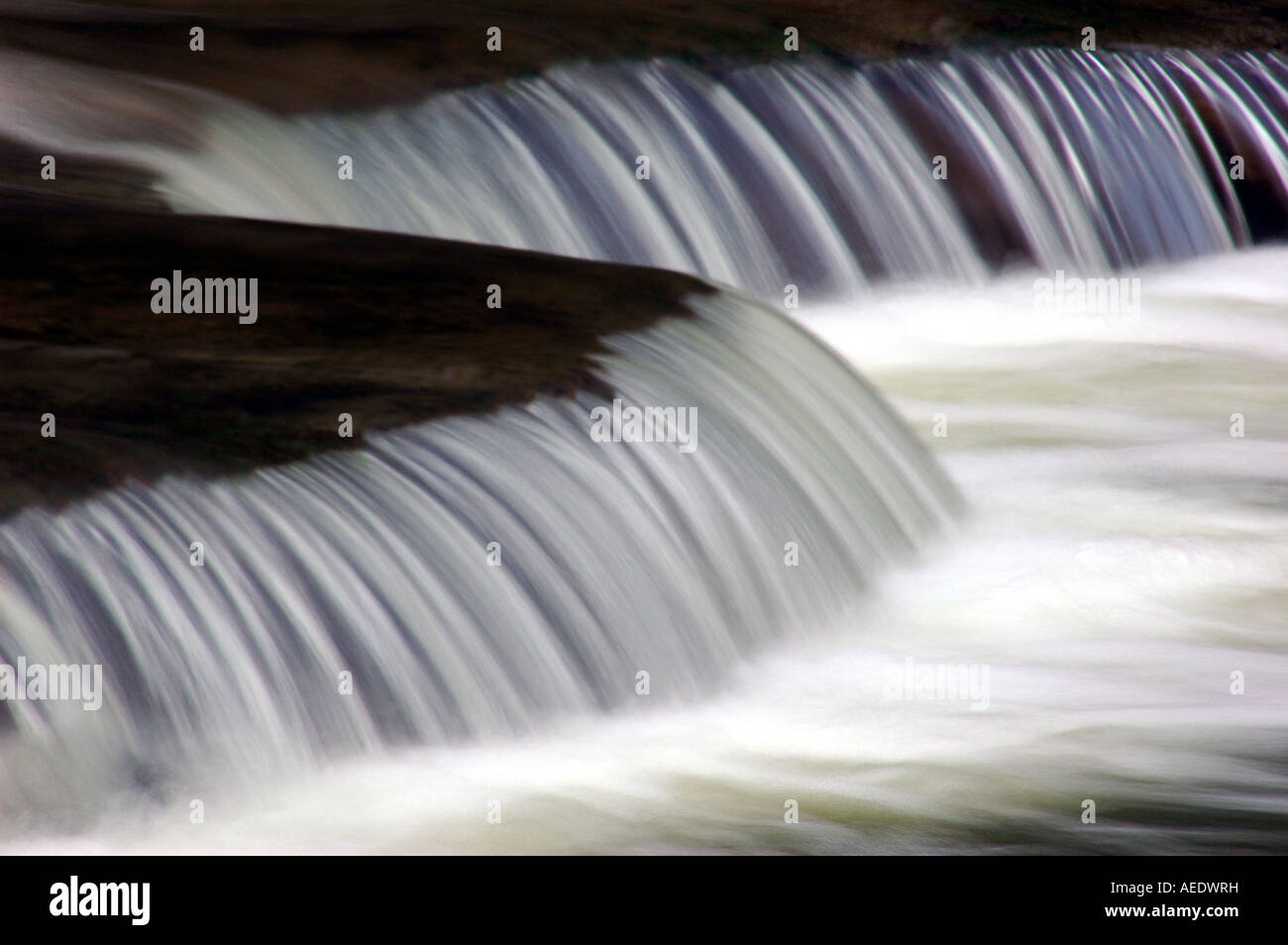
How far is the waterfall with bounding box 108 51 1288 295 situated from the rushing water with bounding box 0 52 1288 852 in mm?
32

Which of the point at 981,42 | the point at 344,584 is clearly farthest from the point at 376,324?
the point at 981,42

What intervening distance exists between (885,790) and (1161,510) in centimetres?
221

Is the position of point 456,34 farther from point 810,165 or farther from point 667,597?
point 667,597

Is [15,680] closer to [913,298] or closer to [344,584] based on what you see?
[344,584]

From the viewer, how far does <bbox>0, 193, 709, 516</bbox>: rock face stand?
4.23 metres

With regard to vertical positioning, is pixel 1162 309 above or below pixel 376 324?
above

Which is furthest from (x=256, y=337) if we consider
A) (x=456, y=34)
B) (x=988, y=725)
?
(x=456, y=34)

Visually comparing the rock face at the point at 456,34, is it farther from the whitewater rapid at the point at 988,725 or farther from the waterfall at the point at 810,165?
the whitewater rapid at the point at 988,725

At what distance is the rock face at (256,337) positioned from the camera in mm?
4230

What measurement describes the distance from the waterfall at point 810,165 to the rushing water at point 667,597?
1.3 inches

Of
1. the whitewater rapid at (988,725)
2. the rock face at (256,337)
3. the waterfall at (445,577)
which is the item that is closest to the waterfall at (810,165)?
the rock face at (256,337)

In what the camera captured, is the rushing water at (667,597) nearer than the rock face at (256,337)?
Yes

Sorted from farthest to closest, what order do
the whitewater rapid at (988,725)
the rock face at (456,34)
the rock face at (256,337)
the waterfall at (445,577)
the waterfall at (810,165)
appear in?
A: the rock face at (456,34), the waterfall at (810,165), the rock face at (256,337), the whitewater rapid at (988,725), the waterfall at (445,577)

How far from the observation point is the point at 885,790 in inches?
165
